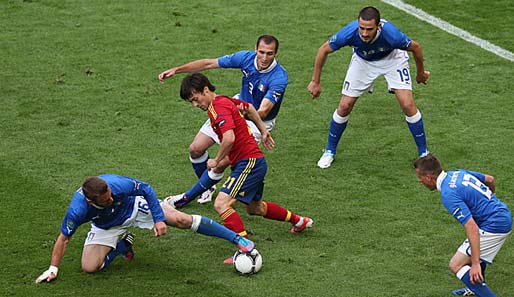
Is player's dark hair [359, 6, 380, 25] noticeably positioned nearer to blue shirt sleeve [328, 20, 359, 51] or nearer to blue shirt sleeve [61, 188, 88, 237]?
blue shirt sleeve [328, 20, 359, 51]

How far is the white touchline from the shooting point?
14.6 meters

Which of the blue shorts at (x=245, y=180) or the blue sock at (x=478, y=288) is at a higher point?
the blue shorts at (x=245, y=180)

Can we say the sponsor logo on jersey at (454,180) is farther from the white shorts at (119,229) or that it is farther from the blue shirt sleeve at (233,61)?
the blue shirt sleeve at (233,61)

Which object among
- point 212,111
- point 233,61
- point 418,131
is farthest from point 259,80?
point 418,131

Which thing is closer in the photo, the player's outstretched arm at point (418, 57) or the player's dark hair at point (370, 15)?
the player's dark hair at point (370, 15)

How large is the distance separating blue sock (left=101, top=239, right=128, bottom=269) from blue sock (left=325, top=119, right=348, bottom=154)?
326cm

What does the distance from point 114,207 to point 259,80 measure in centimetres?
252

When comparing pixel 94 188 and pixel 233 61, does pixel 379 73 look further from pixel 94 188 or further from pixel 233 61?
pixel 94 188

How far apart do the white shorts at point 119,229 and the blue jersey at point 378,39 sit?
312 cm

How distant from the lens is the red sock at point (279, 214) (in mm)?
9789

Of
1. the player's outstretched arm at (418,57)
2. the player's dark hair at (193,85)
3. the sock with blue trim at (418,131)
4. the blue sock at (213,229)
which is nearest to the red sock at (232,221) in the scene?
the blue sock at (213,229)

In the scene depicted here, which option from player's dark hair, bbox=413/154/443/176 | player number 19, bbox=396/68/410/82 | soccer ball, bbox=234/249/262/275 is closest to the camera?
player's dark hair, bbox=413/154/443/176

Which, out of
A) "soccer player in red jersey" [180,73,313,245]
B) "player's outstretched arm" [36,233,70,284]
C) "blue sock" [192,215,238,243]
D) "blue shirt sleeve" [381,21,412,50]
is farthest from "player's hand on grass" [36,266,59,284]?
"blue shirt sleeve" [381,21,412,50]

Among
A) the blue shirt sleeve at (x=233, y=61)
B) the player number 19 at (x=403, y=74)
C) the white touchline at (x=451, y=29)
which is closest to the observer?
the blue shirt sleeve at (x=233, y=61)
